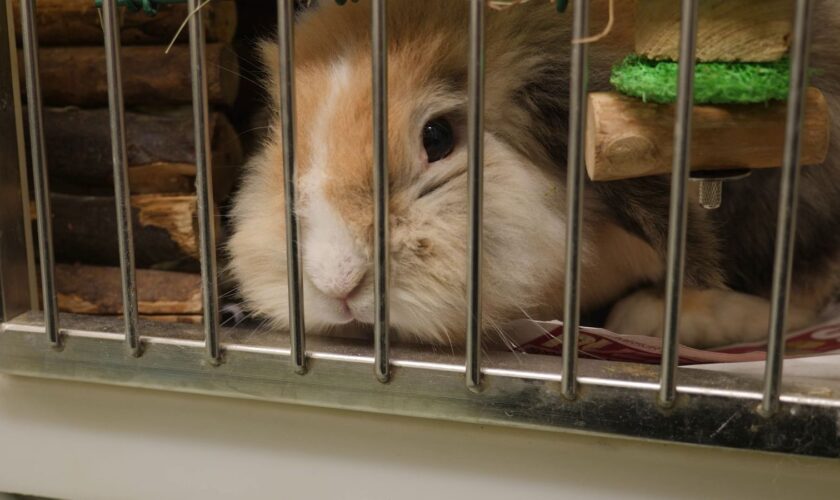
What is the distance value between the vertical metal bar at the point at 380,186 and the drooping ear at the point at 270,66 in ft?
1.02

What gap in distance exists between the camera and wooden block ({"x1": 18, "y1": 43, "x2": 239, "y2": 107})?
47.5 inches

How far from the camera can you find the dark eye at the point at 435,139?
0.86 metres

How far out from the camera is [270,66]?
3.31 feet

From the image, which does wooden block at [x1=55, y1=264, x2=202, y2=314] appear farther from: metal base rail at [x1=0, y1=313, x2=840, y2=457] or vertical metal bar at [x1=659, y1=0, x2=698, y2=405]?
vertical metal bar at [x1=659, y1=0, x2=698, y2=405]

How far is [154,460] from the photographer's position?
0.84 meters

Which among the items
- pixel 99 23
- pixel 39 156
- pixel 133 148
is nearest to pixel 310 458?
pixel 39 156

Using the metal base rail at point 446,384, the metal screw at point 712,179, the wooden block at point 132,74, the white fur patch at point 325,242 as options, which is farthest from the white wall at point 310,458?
the wooden block at point 132,74

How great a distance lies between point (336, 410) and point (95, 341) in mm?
269

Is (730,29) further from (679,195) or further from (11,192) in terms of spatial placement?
(11,192)

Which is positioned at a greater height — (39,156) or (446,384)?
(39,156)

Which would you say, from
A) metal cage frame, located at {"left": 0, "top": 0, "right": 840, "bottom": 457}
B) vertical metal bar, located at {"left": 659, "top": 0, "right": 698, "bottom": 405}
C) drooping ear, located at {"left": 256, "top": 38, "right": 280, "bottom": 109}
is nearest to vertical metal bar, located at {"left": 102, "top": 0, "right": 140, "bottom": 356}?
metal cage frame, located at {"left": 0, "top": 0, "right": 840, "bottom": 457}

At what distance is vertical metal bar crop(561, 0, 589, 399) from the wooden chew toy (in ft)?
0.10

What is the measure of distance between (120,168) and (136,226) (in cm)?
48

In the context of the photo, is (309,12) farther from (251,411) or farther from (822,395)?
(822,395)
